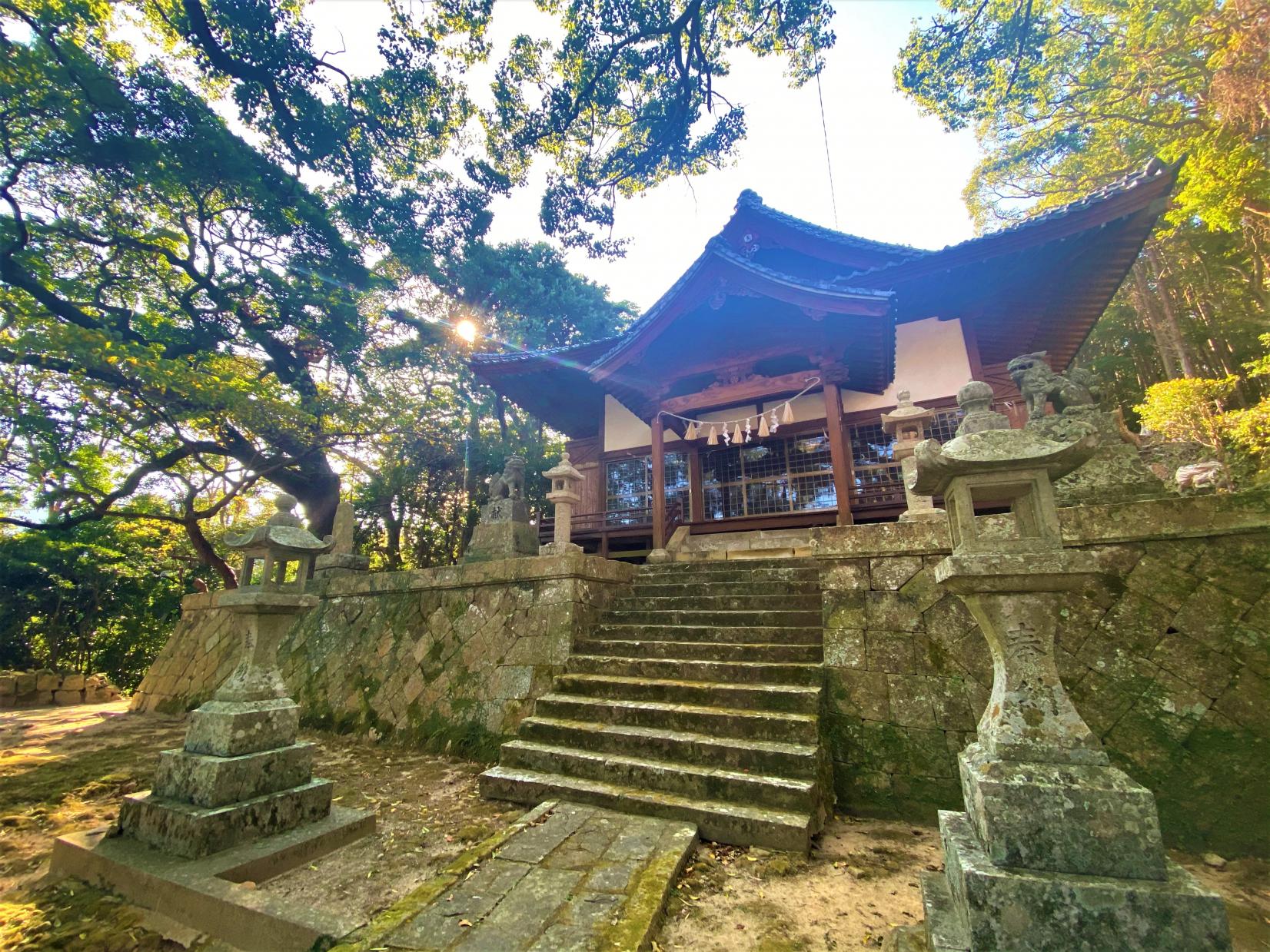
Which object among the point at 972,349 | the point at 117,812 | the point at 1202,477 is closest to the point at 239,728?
the point at 117,812

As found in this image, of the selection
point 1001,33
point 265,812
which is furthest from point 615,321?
point 265,812

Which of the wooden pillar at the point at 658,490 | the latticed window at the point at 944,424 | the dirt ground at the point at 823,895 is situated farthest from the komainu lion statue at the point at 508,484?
the latticed window at the point at 944,424

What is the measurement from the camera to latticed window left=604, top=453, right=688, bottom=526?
1091 cm

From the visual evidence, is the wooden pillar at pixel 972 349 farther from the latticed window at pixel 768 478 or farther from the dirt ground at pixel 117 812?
the dirt ground at pixel 117 812

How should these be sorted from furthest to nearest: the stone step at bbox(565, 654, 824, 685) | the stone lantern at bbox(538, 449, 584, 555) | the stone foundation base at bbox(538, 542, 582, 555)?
the stone lantern at bbox(538, 449, 584, 555)
the stone foundation base at bbox(538, 542, 582, 555)
the stone step at bbox(565, 654, 824, 685)

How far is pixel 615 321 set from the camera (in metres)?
19.9

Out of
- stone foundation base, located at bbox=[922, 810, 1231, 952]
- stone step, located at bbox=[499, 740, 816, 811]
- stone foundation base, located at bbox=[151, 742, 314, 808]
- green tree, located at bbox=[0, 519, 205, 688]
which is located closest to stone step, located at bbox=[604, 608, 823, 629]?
stone step, located at bbox=[499, 740, 816, 811]

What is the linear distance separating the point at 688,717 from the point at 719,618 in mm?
1653

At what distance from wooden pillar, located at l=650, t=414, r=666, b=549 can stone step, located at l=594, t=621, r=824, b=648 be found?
3.22m

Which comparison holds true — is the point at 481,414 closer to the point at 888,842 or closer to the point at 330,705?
the point at 330,705

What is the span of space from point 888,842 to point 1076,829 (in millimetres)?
1727

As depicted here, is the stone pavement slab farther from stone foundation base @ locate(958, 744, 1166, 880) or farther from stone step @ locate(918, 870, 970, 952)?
stone foundation base @ locate(958, 744, 1166, 880)

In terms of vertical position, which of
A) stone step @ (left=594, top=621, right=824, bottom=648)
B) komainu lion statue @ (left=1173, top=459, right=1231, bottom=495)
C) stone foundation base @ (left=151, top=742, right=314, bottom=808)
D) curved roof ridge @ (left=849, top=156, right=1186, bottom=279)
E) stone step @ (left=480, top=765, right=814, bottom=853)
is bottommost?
stone step @ (left=480, top=765, right=814, bottom=853)

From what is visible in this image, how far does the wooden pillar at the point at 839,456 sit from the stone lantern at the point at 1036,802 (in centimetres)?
542
